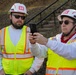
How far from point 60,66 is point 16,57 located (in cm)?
141

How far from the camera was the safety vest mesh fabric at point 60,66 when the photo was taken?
4867 mm

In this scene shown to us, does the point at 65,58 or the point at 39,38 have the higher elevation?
the point at 39,38

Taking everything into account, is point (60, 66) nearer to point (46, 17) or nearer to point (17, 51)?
point (17, 51)

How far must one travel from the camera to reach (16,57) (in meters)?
6.18

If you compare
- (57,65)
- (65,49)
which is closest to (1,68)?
(57,65)

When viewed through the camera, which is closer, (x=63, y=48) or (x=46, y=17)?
(x=63, y=48)

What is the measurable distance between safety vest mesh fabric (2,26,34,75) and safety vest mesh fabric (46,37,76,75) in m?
1.16

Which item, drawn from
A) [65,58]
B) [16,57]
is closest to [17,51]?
[16,57]

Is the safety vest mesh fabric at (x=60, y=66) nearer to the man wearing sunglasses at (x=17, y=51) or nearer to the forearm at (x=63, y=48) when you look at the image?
the forearm at (x=63, y=48)

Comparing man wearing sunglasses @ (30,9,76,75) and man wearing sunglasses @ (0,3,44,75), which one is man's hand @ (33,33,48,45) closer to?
man wearing sunglasses @ (30,9,76,75)

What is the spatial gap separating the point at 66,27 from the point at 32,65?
60.6 inches

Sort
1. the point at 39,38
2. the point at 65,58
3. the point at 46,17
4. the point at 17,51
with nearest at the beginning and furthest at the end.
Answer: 1. the point at 39,38
2. the point at 65,58
3. the point at 17,51
4. the point at 46,17

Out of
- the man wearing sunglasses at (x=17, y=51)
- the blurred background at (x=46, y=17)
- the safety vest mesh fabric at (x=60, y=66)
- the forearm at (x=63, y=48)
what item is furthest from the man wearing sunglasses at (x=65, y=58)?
the man wearing sunglasses at (x=17, y=51)

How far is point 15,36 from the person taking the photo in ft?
20.5
